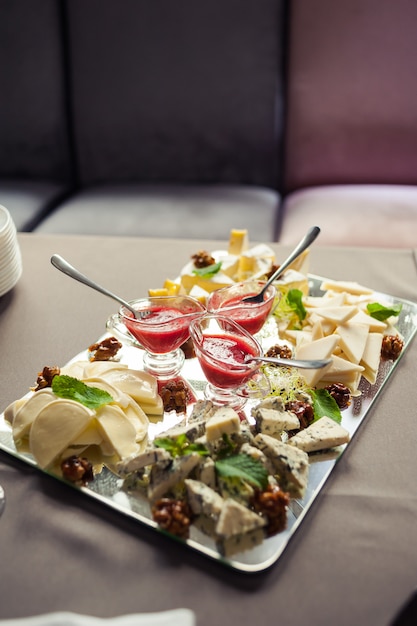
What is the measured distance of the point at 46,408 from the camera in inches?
38.1

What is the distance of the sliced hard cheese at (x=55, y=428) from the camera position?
952 millimetres

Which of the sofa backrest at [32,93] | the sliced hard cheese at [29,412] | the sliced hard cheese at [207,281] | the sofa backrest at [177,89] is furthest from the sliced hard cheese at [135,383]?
the sofa backrest at [32,93]

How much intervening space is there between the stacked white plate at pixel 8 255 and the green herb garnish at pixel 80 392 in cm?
51

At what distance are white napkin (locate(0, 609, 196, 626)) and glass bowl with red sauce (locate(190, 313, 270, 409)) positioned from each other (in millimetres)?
409

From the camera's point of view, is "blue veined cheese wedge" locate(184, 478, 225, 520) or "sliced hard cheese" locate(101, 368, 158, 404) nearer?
"blue veined cheese wedge" locate(184, 478, 225, 520)

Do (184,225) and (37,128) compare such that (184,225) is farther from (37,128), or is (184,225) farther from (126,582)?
(126,582)

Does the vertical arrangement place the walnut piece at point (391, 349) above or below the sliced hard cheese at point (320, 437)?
below

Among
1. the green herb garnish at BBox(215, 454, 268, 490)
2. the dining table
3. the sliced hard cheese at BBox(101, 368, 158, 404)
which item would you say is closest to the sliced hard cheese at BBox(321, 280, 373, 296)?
the dining table

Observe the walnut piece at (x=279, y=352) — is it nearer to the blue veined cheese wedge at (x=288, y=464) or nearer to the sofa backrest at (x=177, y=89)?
the blue veined cheese wedge at (x=288, y=464)

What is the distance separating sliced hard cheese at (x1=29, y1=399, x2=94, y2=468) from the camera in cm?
95

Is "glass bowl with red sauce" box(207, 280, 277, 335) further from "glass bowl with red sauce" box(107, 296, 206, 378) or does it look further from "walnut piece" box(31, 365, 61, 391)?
"walnut piece" box(31, 365, 61, 391)

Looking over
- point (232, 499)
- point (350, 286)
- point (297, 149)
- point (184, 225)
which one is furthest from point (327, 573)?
point (297, 149)

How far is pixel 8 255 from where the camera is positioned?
1444 millimetres

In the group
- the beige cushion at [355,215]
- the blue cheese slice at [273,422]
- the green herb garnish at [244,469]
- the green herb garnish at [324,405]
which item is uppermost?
the green herb garnish at [244,469]
